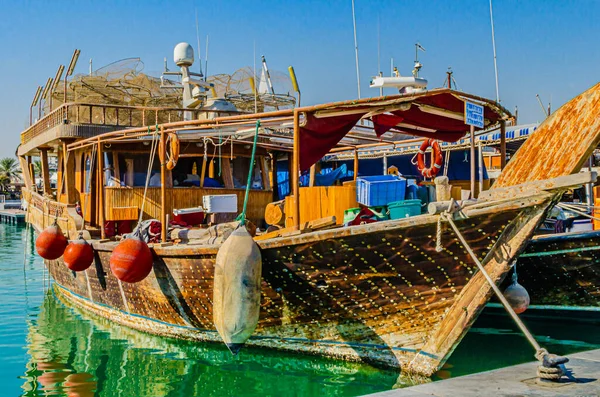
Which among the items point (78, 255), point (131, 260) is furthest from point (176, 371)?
point (78, 255)

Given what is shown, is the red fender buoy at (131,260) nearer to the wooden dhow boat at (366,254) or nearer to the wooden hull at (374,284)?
the wooden dhow boat at (366,254)

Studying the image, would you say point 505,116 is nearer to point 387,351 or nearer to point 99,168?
point 387,351

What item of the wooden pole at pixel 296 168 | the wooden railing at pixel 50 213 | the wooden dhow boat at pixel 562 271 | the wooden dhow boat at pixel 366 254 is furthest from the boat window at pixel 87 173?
the wooden dhow boat at pixel 562 271

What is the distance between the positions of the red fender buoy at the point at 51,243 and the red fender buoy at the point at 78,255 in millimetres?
537

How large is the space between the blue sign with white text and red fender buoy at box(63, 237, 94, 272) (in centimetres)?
582

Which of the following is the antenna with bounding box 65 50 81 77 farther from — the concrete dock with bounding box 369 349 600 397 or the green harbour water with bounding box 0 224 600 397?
the concrete dock with bounding box 369 349 600 397

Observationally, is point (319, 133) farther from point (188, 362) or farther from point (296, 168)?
point (188, 362)

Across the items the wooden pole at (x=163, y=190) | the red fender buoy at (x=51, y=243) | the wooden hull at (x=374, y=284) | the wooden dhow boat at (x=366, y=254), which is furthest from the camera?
the red fender buoy at (x=51, y=243)

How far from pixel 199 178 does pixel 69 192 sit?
279 cm

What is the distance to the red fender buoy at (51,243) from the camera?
9.95m

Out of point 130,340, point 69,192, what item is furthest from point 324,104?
point 69,192

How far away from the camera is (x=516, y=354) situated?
8.80m

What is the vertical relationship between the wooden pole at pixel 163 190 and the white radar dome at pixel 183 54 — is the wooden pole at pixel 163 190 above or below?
below

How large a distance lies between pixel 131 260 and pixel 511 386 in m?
4.84
